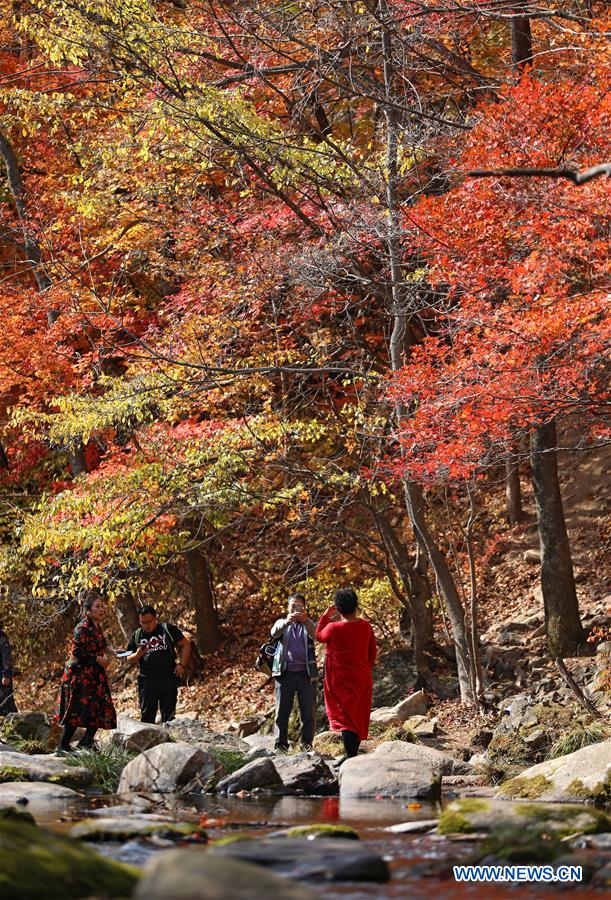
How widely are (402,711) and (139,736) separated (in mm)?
4713


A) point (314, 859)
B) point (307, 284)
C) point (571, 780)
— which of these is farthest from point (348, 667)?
point (307, 284)

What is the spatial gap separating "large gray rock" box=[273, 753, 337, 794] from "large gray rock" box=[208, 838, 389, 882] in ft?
12.0

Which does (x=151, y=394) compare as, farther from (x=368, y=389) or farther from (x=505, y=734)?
(x=505, y=734)

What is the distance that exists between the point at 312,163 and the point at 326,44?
7.52 ft

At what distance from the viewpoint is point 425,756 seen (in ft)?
34.2

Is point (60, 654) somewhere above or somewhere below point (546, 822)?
above

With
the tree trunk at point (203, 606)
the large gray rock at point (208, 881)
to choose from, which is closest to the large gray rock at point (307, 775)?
the large gray rock at point (208, 881)

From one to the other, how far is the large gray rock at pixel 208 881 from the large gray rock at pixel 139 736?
22.0 feet

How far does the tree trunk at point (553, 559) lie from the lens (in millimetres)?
14758

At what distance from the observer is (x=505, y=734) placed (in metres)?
12.0

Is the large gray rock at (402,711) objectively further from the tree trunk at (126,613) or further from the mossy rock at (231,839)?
the mossy rock at (231,839)

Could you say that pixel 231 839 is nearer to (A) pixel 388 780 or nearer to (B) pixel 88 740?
(A) pixel 388 780

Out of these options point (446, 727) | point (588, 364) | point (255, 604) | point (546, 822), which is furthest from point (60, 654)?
point (546, 822)

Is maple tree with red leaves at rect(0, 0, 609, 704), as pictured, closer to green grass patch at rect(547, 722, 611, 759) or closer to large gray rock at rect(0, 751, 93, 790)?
green grass patch at rect(547, 722, 611, 759)
